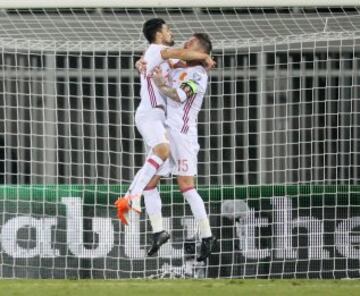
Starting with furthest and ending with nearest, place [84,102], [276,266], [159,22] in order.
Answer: [84,102] → [276,266] → [159,22]

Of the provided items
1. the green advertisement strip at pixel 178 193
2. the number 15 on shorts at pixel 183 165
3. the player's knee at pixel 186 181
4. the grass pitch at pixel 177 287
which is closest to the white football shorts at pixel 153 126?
the number 15 on shorts at pixel 183 165

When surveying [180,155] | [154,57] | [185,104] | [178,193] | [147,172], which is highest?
[154,57]

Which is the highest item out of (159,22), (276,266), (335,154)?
(159,22)

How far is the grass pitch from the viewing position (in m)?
9.95

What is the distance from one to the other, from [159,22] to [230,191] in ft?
10.6

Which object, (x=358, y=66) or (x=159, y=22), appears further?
(x=358, y=66)

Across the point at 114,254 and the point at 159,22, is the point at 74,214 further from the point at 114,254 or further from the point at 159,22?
the point at 159,22

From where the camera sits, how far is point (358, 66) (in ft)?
40.9

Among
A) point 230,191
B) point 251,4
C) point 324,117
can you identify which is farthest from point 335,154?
point 251,4

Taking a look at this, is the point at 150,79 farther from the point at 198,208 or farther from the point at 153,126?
the point at 198,208

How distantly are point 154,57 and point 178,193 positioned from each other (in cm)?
327

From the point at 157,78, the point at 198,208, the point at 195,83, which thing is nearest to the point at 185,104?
the point at 195,83

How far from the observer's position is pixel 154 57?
8977 mm

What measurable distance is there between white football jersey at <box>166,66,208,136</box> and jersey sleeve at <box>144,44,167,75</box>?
195 millimetres
